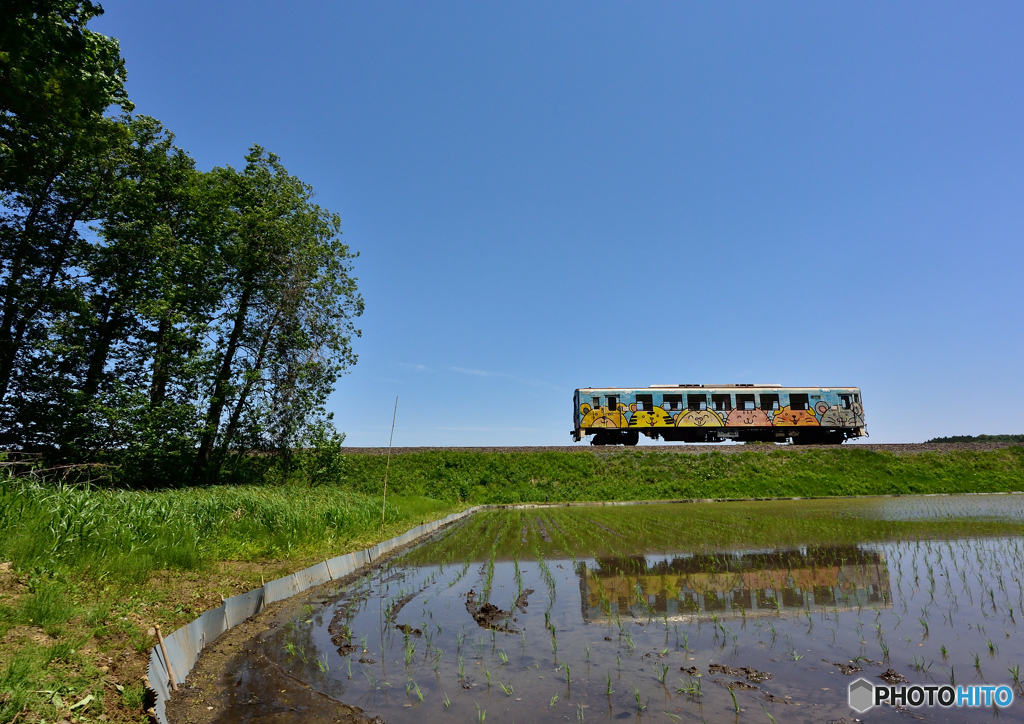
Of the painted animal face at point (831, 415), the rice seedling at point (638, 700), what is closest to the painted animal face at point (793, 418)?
the painted animal face at point (831, 415)

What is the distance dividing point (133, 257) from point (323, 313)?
21.9ft

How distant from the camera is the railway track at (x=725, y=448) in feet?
92.8

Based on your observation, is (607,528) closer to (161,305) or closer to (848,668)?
(848,668)

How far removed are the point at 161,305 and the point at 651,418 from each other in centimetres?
2252

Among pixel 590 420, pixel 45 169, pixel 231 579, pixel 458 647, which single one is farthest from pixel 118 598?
pixel 590 420

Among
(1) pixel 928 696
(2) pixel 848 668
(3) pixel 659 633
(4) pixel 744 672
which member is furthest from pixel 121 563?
(1) pixel 928 696

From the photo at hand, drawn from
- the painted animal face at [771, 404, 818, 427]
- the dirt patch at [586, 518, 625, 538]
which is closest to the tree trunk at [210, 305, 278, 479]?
the dirt patch at [586, 518, 625, 538]

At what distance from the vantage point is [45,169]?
15.7 meters

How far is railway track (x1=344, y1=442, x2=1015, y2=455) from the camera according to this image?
28.3 m

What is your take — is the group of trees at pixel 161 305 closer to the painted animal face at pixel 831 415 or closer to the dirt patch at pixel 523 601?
the dirt patch at pixel 523 601

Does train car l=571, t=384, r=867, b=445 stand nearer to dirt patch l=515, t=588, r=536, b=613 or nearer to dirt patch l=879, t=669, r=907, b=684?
dirt patch l=515, t=588, r=536, b=613

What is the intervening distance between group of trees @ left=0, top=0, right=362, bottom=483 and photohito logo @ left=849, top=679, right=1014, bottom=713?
16506 mm

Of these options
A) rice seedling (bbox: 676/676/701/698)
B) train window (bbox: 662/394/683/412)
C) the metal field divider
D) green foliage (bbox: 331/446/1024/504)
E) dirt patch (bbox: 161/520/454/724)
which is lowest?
dirt patch (bbox: 161/520/454/724)

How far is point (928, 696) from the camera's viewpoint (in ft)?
12.9
